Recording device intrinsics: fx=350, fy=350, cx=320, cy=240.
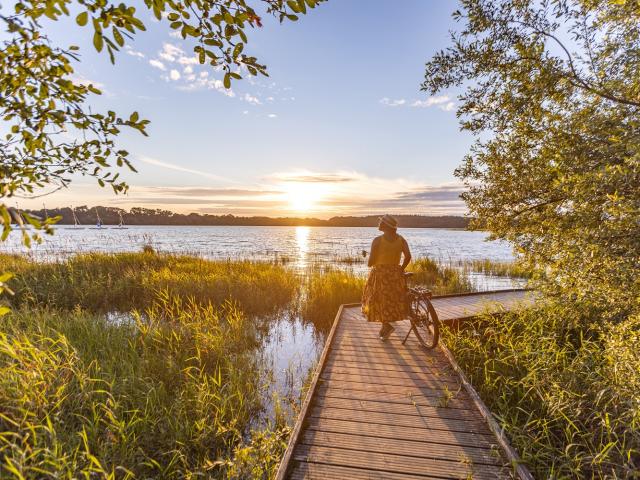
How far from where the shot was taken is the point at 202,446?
463cm

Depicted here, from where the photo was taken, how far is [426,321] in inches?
257

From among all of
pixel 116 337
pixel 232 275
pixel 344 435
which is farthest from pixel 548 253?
pixel 232 275

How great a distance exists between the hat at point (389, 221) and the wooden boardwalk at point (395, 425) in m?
2.41

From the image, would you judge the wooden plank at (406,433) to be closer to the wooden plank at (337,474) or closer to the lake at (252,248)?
the wooden plank at (337,474)

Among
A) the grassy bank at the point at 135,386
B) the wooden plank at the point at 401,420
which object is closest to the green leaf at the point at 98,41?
the grassy bank at the point at 135,386

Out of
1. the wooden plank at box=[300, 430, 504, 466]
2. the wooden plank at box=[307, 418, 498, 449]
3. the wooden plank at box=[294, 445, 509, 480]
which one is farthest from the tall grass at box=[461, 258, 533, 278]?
the wooden plank at box=[294, 445, 509, 480]

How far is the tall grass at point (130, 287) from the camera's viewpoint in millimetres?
11742

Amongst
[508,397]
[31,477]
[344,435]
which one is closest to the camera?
[31,477]

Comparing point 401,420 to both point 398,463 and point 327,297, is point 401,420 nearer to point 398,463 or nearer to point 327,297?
point 398,463

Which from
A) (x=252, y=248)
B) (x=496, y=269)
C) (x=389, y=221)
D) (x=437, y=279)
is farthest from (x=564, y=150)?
(x=252, y=248)

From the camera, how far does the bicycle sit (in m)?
6.33

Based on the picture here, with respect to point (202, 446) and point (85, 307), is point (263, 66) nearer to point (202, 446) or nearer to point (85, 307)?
point (202, 446)

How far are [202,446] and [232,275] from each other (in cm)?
949

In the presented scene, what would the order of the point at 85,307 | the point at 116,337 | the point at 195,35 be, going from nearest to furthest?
the point at 195,35 < the point at 116,337 < the point at 85,307
